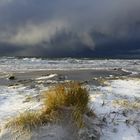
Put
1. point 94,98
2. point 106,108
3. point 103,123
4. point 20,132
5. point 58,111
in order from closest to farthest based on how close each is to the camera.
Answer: point 20,132
point 58,111
point 103,123
point 106,108
point 94,98

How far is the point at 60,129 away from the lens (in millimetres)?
8203

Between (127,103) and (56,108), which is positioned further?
(127,103)

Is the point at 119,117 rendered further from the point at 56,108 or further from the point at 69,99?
the point at 56,108

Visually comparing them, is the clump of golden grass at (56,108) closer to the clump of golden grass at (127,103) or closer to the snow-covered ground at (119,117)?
the snow-covered ground at (119,117)

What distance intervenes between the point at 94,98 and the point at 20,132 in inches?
162

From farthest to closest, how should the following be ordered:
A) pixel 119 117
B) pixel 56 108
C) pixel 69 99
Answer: pixel 119 117
pixel 69 99
pixel 56 108

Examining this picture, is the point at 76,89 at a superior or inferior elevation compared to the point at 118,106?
superior

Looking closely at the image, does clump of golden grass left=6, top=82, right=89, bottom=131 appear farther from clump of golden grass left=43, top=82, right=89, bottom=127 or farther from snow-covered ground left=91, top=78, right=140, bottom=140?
snow-covered ground left=91, top=78, right=140, bottom=140

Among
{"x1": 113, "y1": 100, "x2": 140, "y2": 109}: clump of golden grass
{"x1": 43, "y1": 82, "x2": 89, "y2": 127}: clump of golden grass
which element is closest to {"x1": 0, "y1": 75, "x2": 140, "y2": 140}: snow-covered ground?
{"x1": 113, "y1": 100, "x2": 140, "y2": 109}: clump of golden grass

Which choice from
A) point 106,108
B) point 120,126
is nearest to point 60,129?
point 120,126

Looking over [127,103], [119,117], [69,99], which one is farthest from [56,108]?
[127,103]

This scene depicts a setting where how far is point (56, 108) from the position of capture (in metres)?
8.67

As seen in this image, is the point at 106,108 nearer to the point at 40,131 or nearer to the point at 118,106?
the point at 118,106

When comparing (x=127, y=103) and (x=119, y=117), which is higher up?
(x=127, y=103)
